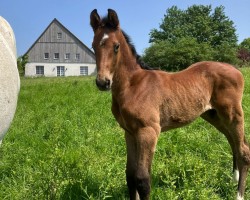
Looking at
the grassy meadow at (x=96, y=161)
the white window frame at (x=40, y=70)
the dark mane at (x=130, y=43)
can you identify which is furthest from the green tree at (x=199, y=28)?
the dark mane at (x=130, y=43)

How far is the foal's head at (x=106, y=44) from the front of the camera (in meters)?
3.04

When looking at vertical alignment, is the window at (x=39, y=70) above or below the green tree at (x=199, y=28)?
below

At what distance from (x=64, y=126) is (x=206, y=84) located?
352 centimetres

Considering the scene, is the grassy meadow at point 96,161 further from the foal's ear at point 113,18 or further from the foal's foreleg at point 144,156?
the foal's ear at point 113,18

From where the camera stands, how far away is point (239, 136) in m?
3.95

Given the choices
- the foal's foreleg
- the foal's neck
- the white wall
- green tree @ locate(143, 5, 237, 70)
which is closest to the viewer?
the foal's foreleg

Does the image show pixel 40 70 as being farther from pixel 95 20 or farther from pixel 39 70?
pixel 95 20

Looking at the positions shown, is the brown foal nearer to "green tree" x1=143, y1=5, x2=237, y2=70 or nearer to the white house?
"green tree" x1=143, y1=5, x2=237, y2=70

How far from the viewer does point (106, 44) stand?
3.12m

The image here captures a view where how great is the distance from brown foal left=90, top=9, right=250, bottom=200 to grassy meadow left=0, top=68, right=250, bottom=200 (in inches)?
14.6

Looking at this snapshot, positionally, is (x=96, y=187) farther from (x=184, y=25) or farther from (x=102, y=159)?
(x=184, y=25)

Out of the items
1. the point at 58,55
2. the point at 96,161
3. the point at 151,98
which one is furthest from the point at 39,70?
the point at 151,98

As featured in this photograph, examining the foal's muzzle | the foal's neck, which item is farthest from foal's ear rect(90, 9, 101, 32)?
the foal's muzzle

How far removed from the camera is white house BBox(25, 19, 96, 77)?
56750 millimetres
